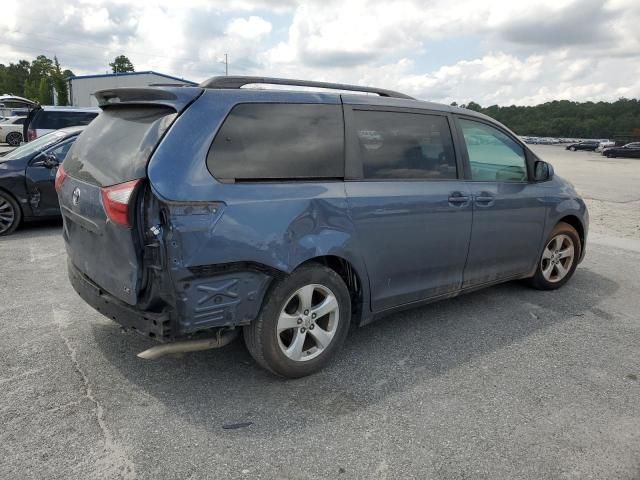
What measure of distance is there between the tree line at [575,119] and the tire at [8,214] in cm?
9058

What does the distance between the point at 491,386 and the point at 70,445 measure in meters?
2.49

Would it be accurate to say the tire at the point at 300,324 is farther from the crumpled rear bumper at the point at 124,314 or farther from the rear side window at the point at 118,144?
the rear side window at the point at 118,144

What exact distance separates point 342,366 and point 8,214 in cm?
598

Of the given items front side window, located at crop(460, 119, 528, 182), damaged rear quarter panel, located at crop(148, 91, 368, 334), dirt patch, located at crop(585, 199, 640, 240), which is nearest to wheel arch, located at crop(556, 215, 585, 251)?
front side window, located at crop(460, 119, 528, 182)

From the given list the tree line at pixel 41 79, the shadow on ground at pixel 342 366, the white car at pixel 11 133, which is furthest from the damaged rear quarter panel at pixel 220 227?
the tree line at pixel 41 79

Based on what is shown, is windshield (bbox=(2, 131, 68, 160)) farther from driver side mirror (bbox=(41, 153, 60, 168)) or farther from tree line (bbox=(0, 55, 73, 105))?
tree line (bbox=(0, 55, 73, 105))

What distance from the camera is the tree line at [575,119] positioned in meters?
91.4

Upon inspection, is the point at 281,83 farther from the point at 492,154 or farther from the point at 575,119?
the point at 575,119

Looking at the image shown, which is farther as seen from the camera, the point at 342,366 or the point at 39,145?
the point at 39,145

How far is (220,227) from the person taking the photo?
2.68 m

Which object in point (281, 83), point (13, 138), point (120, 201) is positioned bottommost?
point (13, 138)

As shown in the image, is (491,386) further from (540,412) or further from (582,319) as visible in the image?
(582,319)

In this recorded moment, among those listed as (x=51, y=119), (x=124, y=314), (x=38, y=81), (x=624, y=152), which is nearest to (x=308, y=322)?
(x=124, y=314)

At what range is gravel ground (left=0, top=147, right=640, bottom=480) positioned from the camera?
244cm
